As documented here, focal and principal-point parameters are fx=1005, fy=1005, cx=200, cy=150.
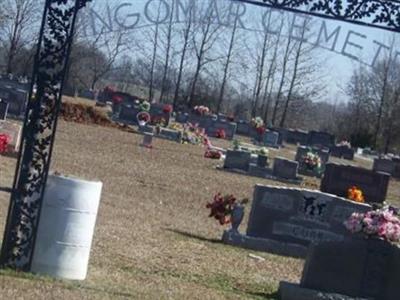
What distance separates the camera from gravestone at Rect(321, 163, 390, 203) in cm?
2188

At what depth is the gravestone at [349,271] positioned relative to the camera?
9.41 m

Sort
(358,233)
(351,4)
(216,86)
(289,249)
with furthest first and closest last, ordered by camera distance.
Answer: (216,86) → (289,249) → (358,233) → (351,4)

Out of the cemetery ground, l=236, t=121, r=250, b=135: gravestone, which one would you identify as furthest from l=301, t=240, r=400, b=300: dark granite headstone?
l=236, t=121, r=250, b=135: gravestone

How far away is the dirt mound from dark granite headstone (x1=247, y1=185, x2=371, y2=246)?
25.8 metres

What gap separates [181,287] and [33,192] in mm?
1716

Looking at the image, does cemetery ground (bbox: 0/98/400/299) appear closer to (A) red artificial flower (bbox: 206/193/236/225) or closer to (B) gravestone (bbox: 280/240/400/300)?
(A) red artificial flower (bbox: 206/193/236/225)

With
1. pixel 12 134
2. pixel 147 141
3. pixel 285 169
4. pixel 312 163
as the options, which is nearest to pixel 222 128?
pixel 312 163

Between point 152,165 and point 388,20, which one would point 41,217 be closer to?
point 388,20

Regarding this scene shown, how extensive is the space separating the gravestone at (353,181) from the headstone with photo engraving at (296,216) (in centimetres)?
677


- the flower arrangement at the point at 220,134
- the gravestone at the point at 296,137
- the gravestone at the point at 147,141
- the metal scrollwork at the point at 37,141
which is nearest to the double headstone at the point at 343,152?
the gravestone at the point at 296,137

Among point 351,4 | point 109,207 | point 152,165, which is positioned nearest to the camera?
point 351,4

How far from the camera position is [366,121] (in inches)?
3196

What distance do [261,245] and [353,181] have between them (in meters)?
8.39

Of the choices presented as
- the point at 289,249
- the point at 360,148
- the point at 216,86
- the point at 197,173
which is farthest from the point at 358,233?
the point at 216,86
